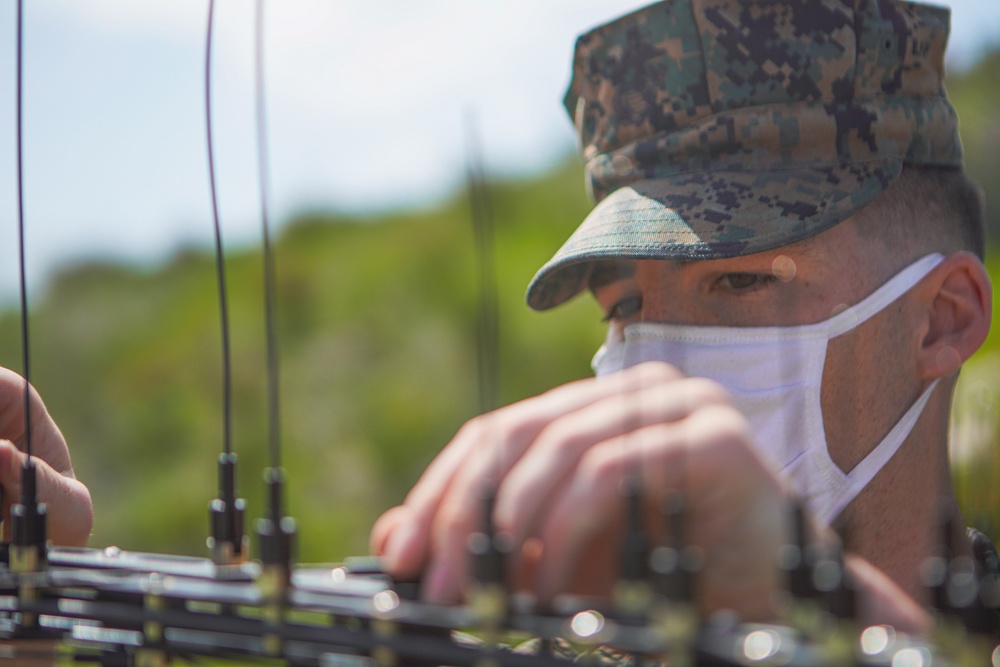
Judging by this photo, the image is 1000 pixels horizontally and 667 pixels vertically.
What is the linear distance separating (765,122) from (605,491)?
4.94ft

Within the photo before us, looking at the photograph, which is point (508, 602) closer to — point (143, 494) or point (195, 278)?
point (143, 494)

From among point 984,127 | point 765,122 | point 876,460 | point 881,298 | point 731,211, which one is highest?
point 984,127

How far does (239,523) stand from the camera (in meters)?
1.21

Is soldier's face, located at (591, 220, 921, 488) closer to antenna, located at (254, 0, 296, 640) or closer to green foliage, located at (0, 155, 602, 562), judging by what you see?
antenna, located at (254, 0, 296, 640)

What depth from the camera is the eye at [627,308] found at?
2332 millimetres

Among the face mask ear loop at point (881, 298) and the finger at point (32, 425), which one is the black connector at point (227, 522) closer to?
the finger at point (32, 425)

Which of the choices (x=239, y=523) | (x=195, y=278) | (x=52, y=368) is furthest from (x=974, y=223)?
(x=195, y=278)

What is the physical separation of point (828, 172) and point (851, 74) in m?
0.24

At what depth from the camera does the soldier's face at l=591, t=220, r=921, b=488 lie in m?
2.10

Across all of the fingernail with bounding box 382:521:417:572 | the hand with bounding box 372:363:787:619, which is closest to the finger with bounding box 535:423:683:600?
the hand with bounding box 372:363:787:619

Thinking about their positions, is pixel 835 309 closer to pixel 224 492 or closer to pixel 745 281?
pixel 745 281

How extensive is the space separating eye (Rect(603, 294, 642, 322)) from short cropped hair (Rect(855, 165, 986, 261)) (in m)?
0.54

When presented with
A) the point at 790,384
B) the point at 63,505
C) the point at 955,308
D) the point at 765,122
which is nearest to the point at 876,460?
the point at 790,384

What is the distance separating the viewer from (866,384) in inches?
83.4
